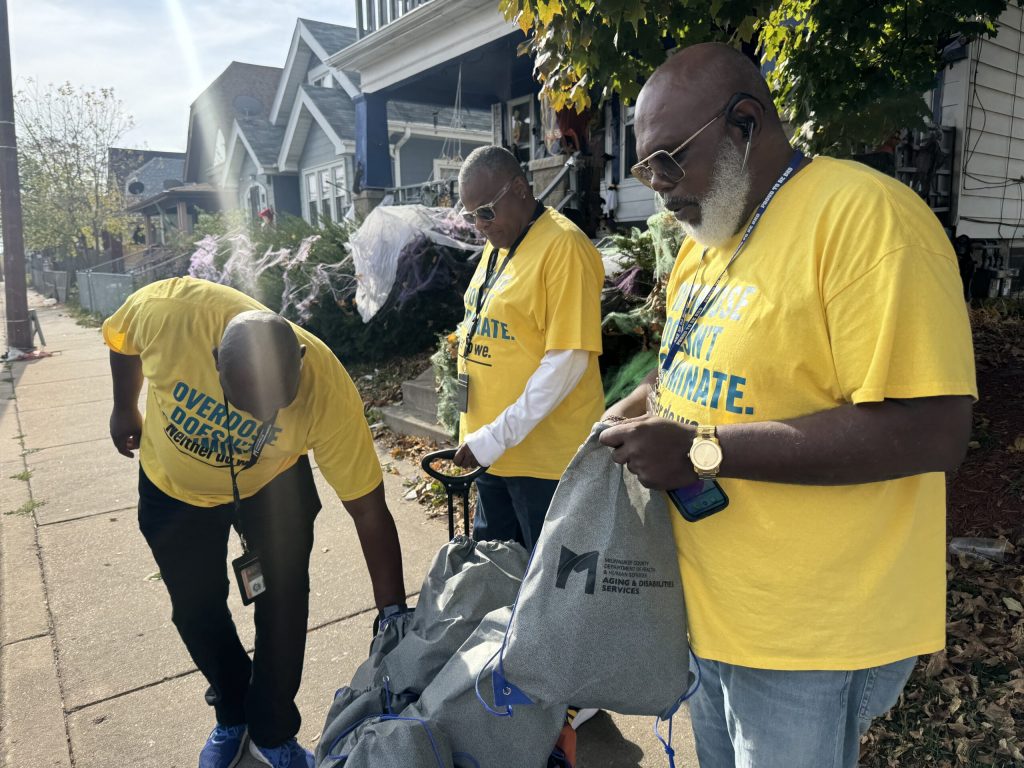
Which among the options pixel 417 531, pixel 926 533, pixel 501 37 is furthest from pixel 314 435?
pixel 501 37

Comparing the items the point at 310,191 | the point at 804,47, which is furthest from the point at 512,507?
the point at 310,191

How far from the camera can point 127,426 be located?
9.44 ft

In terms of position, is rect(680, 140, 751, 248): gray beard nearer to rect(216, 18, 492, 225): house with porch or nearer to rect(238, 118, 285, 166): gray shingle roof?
rect(216, 18, 492, 225): house with porch

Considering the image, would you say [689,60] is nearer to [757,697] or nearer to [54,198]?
[757,697]

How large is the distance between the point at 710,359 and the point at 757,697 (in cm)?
65

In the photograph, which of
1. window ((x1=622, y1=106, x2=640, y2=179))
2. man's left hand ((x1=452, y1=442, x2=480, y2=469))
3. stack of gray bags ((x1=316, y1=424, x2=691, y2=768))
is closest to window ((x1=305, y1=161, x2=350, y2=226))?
window ((x1=622, y1=106, x2=640, y2=179))

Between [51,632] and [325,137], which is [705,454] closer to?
[51,632]

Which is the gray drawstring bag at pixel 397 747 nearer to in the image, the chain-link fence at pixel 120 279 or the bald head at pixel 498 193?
the bald head at pixel 498 193

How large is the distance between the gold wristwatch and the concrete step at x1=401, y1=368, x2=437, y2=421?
519 centimetres

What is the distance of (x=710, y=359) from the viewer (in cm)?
134

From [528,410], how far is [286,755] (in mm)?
1506

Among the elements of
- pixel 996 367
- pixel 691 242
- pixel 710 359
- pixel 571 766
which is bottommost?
pixel 571 766

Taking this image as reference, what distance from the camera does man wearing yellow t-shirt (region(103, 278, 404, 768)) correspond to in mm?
2301

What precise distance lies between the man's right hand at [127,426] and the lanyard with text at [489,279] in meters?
1.38
